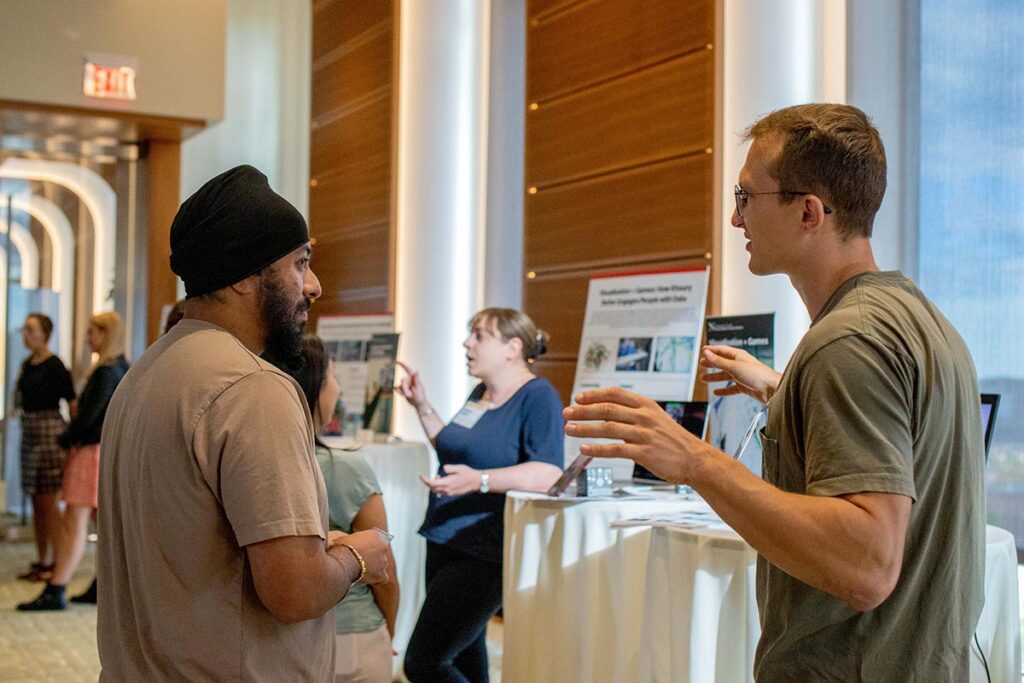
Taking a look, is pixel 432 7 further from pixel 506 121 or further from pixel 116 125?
pixel 116 125

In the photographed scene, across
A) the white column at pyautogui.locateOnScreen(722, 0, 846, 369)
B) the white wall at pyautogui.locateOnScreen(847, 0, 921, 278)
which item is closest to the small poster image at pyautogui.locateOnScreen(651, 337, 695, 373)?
the white column at pyautogui.locateOnScreen(722, 0, 846, 369)

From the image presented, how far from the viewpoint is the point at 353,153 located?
7.71 meters

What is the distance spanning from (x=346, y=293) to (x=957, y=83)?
15.3 ft

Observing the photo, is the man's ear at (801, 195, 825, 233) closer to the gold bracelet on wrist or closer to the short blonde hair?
the gold bracelet on wrist

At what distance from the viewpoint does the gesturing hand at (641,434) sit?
130 centimetres

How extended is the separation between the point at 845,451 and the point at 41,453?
6.38 metres

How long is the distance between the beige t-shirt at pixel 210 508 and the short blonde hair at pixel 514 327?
2.32 meters

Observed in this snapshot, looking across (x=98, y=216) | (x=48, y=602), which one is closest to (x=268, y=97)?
(x=98, y=216)

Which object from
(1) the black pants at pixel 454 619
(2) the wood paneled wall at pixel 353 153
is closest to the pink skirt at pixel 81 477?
(2) the wood paneled wall at pixel 353 153

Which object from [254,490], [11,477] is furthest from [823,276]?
[11,477]

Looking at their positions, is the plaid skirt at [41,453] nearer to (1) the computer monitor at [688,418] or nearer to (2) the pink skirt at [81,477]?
(2) the pink skirt at [81,477]

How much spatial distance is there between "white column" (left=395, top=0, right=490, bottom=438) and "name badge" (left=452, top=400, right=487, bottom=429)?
7.97 feet

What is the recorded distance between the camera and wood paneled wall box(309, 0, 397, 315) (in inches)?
285

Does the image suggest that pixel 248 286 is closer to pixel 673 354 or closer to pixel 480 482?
pixel 480 482
